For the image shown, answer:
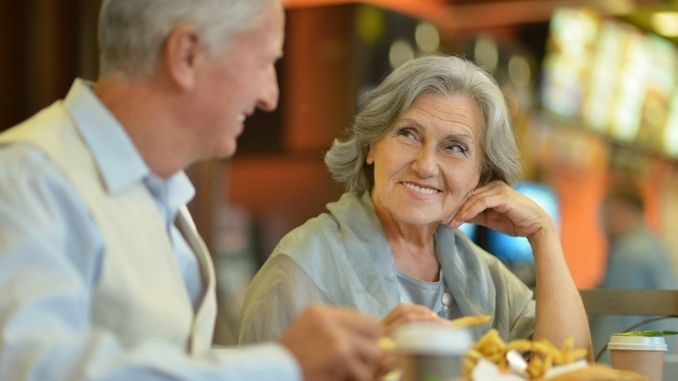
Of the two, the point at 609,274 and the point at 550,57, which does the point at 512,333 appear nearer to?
the point at 609,274

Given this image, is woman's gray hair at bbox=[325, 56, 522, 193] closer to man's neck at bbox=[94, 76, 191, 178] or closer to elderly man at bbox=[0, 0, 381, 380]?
elderly man at bbox=[0, 0, 381, 380]

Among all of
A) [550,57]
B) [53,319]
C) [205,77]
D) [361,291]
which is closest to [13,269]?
[53,319]

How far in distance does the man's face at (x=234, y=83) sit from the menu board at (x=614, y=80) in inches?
232

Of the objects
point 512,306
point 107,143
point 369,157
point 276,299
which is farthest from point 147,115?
point 512,306

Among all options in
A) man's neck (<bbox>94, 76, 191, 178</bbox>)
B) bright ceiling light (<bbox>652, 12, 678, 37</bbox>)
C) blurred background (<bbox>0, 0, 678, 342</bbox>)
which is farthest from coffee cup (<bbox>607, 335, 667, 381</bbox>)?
bright ceiling light (<bbox>652, 12, 678, 37</bbox>)

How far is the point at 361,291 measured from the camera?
7.84ft

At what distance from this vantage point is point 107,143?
1.59 metres

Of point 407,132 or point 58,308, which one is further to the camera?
point 407,132

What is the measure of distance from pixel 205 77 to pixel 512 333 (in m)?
1.19

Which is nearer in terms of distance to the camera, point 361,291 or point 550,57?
point 361,291

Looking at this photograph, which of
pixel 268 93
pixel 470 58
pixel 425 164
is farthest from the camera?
pixel 470 58

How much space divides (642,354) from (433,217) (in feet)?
1.76

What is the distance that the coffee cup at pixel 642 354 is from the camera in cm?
216

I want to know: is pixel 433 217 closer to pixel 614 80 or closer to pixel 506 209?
pixel 506 209
